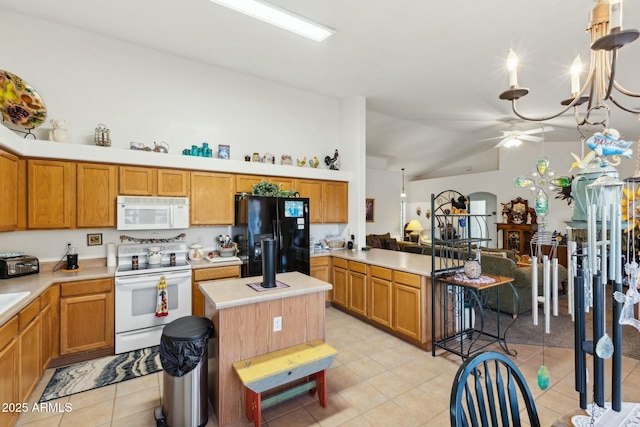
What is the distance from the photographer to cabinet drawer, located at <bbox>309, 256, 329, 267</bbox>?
4.54 meters

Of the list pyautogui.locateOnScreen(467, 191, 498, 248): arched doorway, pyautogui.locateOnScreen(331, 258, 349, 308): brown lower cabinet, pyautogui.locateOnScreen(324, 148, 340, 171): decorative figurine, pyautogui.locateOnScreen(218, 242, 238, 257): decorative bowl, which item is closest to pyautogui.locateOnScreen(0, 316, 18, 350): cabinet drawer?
pyautogui.locateOnScreen(218, 242, 238, 257): decorative bowl

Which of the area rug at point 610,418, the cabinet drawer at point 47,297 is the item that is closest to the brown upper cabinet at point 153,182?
the cabinet drawer at point 47,297

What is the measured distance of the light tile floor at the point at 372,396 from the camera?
7.10 ft

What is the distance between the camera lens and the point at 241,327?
2176 millimetres

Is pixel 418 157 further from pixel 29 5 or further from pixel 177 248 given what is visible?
pixel 29 5

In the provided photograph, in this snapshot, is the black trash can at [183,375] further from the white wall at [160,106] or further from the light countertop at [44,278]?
the white wall at [160,106]

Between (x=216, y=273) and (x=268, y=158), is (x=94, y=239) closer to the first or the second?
(x=216, y=273)

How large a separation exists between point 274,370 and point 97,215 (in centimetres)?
272

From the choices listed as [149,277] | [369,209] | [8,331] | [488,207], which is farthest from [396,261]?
[488,207]

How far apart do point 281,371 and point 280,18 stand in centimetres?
A: 317

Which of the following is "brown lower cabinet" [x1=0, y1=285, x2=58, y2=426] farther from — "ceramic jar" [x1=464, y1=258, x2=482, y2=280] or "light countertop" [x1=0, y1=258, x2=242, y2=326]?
"ceramic jar" [x1=464, y1=258, x2=482, y2=280]

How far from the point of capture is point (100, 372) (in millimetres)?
2764

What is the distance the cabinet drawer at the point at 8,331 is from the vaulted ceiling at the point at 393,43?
2.91 meters

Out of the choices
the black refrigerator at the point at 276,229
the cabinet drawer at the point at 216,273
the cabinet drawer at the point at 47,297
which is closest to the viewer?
the cabinet drawer at the point at 47,297
